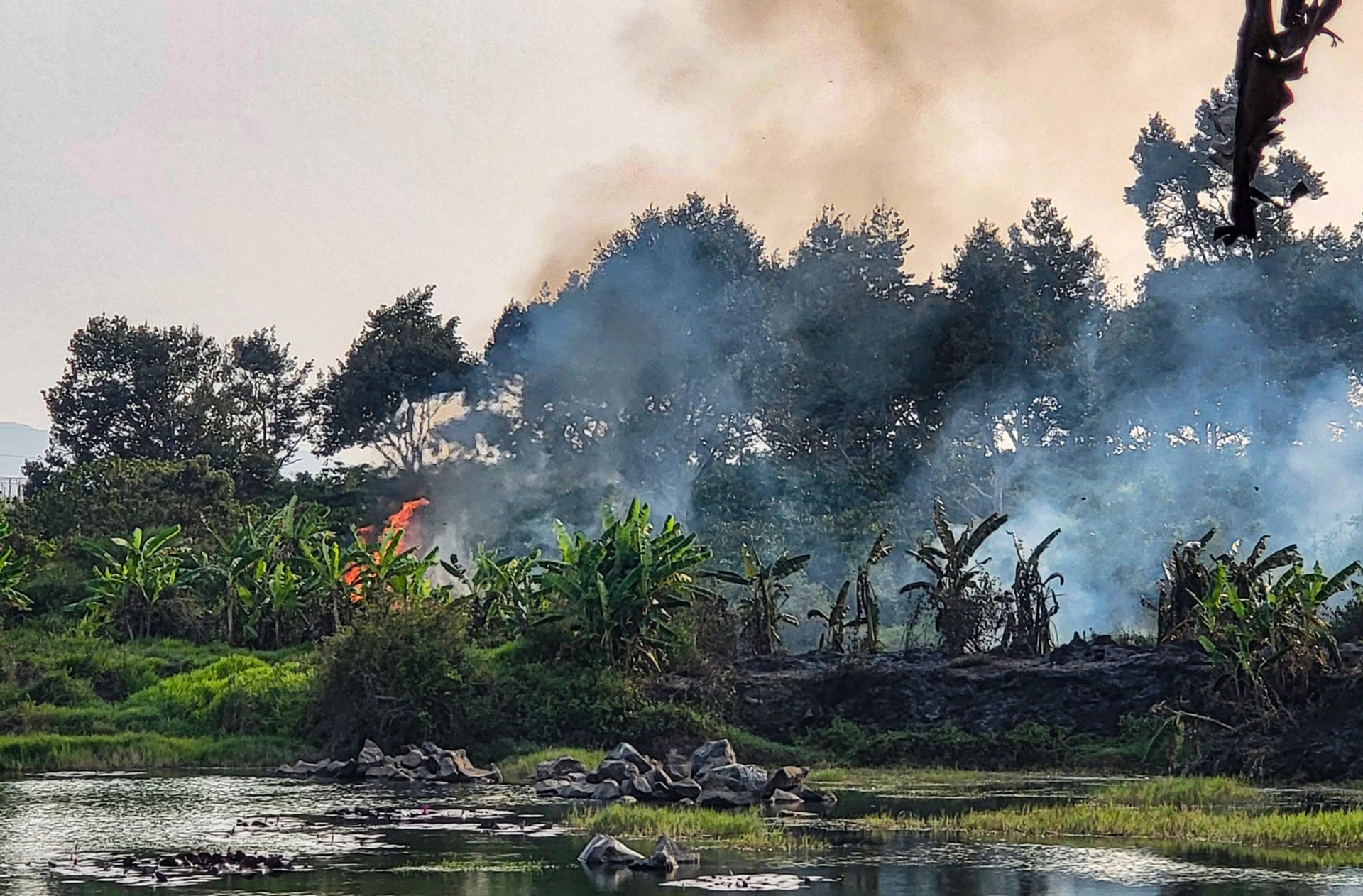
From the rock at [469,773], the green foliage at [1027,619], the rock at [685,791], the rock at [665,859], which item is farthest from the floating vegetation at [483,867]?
the green foliage at [1027,619]

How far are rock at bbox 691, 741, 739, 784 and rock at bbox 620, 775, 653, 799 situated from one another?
1027mm

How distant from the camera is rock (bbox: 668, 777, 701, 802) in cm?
2489

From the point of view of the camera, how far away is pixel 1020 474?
58.9 meters

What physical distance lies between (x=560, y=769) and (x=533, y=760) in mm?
2581

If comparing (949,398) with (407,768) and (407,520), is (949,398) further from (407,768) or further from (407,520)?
(407,768)

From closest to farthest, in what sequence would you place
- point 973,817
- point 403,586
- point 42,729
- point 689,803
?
point 973,817 < point 689,803 < point 42,729 < point 403,586

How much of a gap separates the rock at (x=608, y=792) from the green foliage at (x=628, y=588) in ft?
22.3

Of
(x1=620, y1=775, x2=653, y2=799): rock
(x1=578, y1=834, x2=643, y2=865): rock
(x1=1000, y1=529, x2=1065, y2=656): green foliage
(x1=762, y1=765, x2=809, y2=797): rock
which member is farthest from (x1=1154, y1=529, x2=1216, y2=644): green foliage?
(x1=578, y1=834, x2=643, y2=865): rock

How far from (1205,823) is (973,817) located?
9.10 feet

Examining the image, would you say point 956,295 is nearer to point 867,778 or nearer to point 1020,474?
point 1020,474

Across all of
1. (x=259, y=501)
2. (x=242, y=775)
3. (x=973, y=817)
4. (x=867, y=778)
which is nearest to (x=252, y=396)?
(x=259, y=501)

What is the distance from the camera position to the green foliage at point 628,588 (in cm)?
3222

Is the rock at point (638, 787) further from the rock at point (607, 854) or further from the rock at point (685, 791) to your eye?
the rock at point (607, 854)

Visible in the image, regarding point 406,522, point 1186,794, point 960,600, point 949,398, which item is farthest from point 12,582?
point 949,398
